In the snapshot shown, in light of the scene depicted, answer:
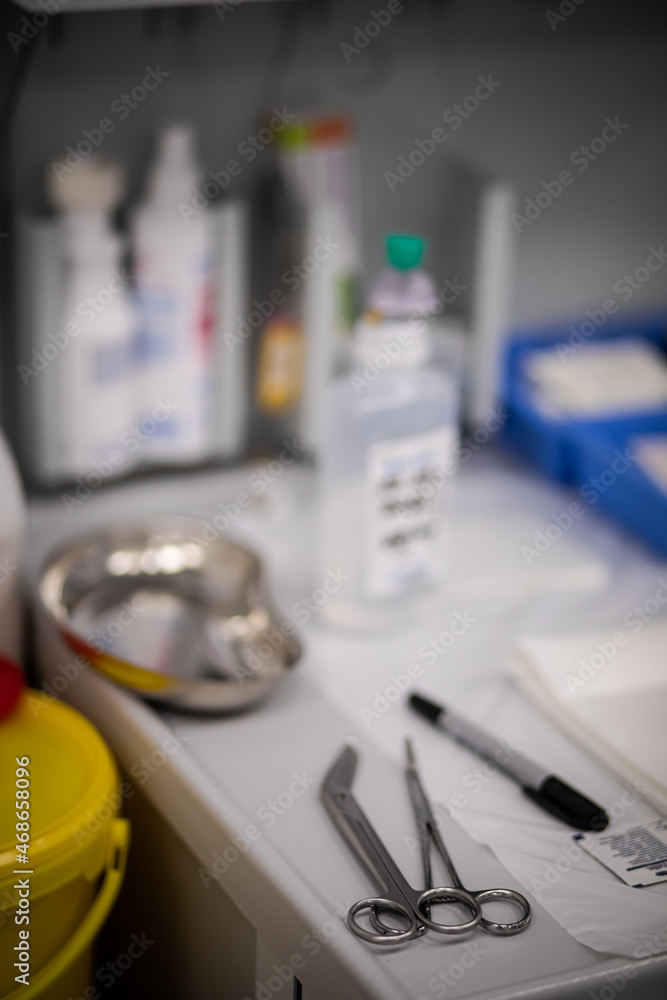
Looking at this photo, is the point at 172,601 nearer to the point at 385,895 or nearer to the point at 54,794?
the point at 54,794

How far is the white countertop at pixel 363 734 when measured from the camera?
0.56 meters

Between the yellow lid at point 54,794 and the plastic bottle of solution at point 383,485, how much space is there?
0.83 feet

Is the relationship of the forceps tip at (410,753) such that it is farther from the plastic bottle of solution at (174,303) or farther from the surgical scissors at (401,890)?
the plastic bottle of solution at (174,303)

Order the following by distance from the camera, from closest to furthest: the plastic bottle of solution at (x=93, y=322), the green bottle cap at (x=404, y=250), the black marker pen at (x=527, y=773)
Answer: the black marker pen at (x=527, y=773)
the green bottle cap at (x=404, y=250)
the plastic bottle of solution at (x=93, y=322)

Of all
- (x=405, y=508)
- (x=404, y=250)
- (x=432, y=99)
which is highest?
(x=432, y=99)

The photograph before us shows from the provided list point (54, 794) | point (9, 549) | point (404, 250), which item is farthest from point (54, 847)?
point (404, 250)

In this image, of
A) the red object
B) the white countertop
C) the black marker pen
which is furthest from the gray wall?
the black marker pen

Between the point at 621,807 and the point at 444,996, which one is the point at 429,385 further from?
the point at 444,996

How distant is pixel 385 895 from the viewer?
1.92ft

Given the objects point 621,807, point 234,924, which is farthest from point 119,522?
point 621,807

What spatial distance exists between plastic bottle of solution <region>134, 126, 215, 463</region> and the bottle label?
293 mm

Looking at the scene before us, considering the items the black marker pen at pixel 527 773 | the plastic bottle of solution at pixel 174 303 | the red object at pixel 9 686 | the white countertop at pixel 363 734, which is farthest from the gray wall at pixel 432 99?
the black marker pen at pixel 527 773

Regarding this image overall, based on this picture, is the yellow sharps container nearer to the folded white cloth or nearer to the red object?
the red object

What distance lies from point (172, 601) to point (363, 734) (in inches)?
10.2
